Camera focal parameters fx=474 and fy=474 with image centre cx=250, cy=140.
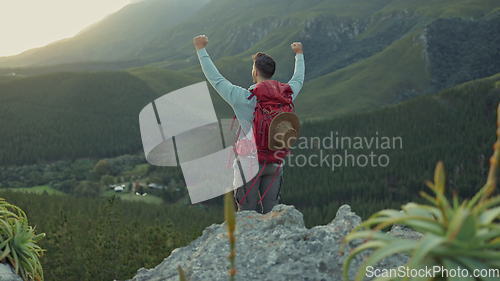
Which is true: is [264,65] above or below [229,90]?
above

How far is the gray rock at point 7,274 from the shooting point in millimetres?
5998

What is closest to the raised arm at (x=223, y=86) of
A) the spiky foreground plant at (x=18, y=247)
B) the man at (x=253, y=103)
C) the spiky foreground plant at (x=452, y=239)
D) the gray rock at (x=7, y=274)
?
the man at (x=253, y=103)

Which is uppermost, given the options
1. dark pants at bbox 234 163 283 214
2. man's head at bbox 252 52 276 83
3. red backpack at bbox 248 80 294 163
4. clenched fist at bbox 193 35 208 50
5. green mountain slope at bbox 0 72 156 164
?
green mountain slope at bbox 0 72 156 164

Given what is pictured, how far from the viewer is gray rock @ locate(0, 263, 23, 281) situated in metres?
6.00

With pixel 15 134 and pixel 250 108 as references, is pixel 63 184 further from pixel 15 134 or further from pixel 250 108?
pixel 250 108

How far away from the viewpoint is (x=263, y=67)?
22.0 feet

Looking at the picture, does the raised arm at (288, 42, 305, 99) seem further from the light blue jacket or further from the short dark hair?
the light blue jacket

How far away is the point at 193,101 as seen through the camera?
6.90 meters

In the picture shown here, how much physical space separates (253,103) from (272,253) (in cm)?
216

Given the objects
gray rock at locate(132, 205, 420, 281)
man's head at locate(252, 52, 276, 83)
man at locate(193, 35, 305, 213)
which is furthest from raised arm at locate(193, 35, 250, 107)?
gray rock at locate(132, 205, 420, 281)

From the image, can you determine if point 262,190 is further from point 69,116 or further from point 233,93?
point 69,116

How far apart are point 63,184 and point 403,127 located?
74301 mm

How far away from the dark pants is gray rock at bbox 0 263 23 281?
3.18 meters

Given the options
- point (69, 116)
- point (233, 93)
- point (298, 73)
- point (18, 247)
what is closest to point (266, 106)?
point (233, 93)
